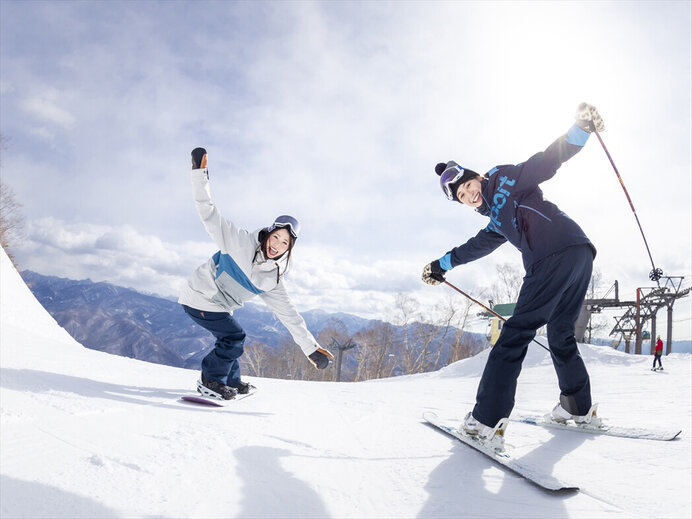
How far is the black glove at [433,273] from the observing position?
3.38 m

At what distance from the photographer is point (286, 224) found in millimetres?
3291

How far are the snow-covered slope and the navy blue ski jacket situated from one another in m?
1.13

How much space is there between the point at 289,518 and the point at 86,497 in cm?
64

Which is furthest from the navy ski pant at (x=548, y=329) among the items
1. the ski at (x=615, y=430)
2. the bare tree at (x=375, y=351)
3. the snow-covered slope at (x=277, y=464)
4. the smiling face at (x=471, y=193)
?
the bare tree at (x=375, y=351)

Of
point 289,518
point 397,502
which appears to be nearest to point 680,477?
point 397,502

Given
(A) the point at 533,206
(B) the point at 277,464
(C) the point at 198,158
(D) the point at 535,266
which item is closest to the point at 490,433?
(D) the point at 535,266

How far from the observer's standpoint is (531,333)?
7.12ft

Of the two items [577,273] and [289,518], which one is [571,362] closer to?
[577,273]

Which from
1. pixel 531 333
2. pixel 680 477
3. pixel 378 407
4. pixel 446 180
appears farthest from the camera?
pixel 378 407

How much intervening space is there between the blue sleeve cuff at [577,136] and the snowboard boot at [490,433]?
1.57m

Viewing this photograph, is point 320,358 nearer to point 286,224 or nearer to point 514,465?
point 286,224

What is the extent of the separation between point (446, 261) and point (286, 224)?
136 centimetres

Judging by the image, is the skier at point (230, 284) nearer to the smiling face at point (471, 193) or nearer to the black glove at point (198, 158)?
the black glove at point (198, 158)

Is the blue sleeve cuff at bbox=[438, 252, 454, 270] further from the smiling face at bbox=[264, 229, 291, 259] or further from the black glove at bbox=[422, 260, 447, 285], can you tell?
the smiling face at bbox=[264, 229, 291, 259]
